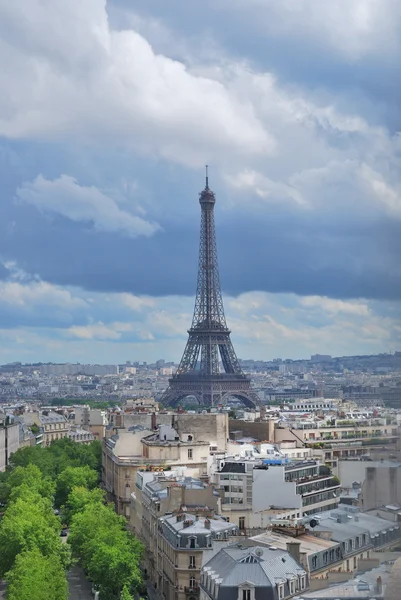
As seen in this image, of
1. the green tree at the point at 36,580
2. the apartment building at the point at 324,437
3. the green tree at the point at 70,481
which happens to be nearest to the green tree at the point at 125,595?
the green tree at the point at 36,580

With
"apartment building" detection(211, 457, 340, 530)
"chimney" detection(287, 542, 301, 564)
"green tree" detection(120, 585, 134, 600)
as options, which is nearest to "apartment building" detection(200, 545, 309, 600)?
"chimney" detection(287, 542, 301, 564)

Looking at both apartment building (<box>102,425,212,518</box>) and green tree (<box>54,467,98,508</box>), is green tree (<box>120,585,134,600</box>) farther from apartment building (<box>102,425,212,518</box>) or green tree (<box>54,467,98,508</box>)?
green tree (<box>54,467,98,508</box>)

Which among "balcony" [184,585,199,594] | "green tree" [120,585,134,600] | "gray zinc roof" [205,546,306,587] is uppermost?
"gray zinc roof" [205,546,306,587]

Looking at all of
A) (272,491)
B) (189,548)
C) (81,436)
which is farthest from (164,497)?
(81,436)

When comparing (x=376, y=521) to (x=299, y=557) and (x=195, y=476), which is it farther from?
(x=195, y=476)

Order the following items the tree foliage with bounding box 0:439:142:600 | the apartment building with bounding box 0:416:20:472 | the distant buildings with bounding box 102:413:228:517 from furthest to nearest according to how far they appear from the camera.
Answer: the apartment building with bounding box 0:416:20:472 → the distant buildings with bounding box 102:413:228:517 → the tree foliage with bounding box 0:439:142:600

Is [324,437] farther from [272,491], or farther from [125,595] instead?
[125,595]

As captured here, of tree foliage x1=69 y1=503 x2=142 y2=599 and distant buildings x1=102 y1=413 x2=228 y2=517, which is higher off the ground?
distant buildings x1=102 y1=413 x2=228 y2=517

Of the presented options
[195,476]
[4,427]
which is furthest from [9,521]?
[4,427]
